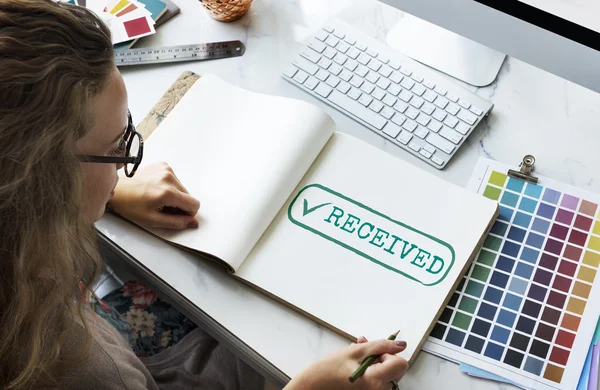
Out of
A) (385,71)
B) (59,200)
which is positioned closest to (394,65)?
(385,71)

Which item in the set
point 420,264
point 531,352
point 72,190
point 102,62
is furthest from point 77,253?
point 531,352

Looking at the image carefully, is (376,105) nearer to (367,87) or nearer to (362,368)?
(367,87)

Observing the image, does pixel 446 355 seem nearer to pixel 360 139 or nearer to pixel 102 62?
pixel 360 139

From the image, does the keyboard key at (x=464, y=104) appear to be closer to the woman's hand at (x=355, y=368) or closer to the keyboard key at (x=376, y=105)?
the keyboard key at (x=376, y=105)

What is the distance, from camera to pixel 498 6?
0.87 meters

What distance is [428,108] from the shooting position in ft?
3.23

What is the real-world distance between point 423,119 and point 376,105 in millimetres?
72

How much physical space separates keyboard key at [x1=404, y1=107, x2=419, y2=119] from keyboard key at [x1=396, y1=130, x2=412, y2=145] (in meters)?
0.03

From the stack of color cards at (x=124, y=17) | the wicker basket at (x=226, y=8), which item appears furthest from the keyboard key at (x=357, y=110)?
the stack of color cards at (x=124, y=17)

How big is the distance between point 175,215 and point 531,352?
1.54ft

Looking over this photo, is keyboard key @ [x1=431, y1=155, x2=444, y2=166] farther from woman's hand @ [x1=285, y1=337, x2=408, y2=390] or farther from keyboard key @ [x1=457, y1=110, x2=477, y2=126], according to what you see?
woman's hand @ [x1=285, y1=337, x2=408, y2=390]

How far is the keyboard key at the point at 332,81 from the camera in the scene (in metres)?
1.02

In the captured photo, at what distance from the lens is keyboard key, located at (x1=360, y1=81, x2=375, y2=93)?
1.01m

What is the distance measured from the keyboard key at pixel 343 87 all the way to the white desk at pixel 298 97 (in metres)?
0.04
